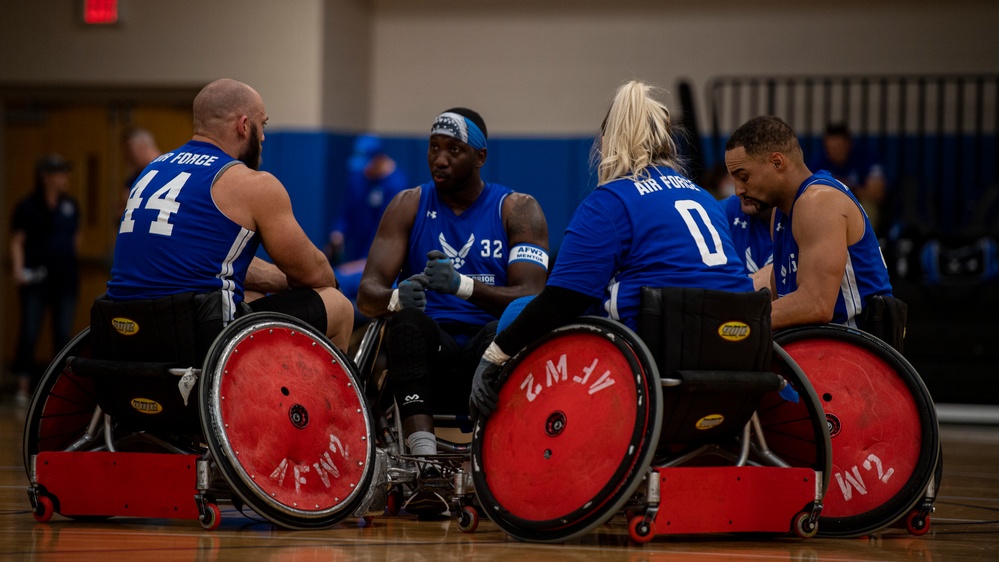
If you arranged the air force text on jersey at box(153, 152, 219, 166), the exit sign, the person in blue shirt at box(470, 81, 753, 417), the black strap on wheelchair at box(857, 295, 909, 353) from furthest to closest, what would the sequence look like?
1. the exit sign
2. the black strap on wheelchair at box(857, 295, 909, 353)
3. the air force text on jersey at box(153, 152, 219, 166)
4. the person in blue shirt at box(470, 81, 753, 417)

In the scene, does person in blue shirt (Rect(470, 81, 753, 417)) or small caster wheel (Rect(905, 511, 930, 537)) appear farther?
small caster wheel (Rect(905, 511, 930, 537))

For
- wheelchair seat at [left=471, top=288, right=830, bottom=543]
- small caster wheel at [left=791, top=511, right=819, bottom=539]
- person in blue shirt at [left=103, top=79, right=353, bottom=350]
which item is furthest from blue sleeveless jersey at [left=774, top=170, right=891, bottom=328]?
person in blue shirt at [left=103, top=79, right=353, bottom=350]

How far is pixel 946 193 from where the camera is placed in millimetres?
10414

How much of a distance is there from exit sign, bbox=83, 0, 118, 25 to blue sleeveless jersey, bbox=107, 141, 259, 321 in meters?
7.38

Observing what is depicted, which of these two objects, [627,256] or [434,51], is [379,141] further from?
[627,256]

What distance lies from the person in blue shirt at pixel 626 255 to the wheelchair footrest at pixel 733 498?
47cm

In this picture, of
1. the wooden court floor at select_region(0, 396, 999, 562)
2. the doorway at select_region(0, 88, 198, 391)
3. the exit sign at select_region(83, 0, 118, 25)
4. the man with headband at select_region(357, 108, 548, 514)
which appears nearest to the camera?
the wooden court floor at select_region(0, 396, 999, 562)

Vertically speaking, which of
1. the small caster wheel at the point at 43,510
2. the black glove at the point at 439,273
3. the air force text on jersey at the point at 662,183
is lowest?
the small caster wheel at the point at 43,510

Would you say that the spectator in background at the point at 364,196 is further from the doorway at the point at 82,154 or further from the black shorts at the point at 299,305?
the black shorts at the point at 299,305

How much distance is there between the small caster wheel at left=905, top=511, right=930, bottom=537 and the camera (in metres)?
3.85

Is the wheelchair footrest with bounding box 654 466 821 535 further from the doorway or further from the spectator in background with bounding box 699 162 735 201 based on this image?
the doorway

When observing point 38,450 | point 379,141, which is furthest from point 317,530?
point 379,141

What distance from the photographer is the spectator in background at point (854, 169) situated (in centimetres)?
920

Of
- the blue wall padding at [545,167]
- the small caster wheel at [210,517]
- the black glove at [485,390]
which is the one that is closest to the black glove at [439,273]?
the black glove at [485,390]
